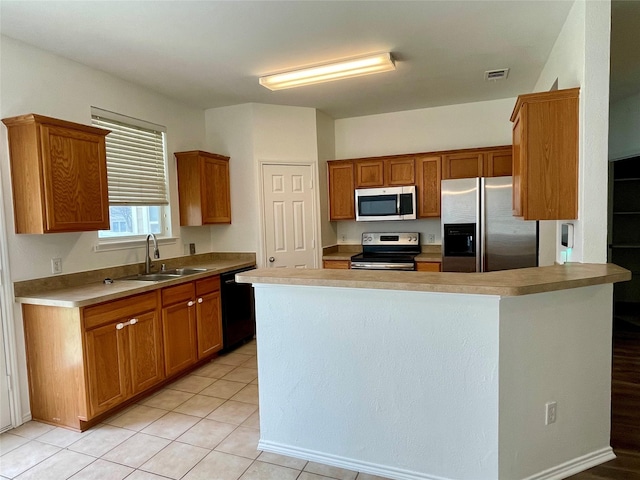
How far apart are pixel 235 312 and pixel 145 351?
1.19m

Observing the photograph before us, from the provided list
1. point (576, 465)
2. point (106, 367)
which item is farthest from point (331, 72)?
point (576, 465)

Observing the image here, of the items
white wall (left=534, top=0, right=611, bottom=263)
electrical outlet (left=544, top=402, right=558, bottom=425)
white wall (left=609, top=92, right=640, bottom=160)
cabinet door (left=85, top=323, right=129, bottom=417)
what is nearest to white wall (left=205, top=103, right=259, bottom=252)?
cabinet door (left=85, top=323, right=129, bottom=417)

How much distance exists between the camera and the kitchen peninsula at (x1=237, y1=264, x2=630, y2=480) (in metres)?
1.84

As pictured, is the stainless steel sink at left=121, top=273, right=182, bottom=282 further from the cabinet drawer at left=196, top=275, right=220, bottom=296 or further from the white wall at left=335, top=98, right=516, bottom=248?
the white wall at left=335, top=98, right=516, bottom=248

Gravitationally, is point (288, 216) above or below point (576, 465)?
above

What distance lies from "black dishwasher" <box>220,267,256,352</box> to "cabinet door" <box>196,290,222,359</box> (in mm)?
71

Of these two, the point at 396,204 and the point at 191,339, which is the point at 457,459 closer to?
the point at 191,339

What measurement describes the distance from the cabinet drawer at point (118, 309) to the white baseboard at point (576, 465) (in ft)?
8.97

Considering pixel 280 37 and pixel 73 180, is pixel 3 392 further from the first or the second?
pixel 280 37

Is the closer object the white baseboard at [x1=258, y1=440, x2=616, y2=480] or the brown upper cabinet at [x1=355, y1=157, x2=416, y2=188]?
the white baseboard at [x1=258, y1=440, x2=616, y2=480]

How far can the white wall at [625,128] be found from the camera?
4.48 metres

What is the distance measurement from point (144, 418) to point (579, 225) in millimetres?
3183

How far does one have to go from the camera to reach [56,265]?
117 inches

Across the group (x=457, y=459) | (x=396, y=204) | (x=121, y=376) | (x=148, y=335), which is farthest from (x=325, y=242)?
(x=457, y=459)
